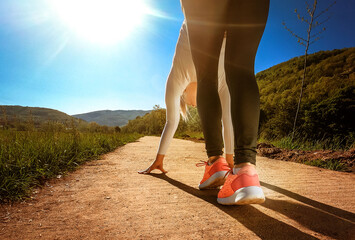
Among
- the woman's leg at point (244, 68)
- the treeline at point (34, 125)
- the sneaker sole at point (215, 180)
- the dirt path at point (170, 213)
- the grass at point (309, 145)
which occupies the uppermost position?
the woman's leg at point (244, 68)

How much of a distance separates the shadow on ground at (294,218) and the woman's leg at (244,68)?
0.96 ft

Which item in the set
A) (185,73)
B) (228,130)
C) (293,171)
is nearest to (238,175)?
(228,130)

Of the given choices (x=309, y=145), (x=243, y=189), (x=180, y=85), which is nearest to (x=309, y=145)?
(x=309, y=145)

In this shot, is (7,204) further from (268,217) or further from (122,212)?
(268,217)

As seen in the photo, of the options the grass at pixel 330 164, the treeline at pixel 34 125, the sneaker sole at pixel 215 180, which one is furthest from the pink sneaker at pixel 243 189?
the treeline at pixel 34 125

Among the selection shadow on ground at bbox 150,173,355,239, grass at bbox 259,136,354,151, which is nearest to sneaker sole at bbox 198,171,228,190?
shadow on ground at bbox 150,173,355,239

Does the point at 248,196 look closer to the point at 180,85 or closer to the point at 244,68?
the point at 244,68

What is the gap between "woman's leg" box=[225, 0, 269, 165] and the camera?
1.14 metres

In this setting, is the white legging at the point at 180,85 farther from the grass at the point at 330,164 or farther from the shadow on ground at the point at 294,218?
the grass at the point at 330,164

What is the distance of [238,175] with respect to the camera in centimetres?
111

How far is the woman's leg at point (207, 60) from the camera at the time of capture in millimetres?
1390

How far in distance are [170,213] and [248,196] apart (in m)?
0.43

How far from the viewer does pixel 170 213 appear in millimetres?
1054

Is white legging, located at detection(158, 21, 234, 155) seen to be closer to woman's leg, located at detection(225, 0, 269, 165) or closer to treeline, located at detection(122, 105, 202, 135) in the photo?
woman's leg, located at detection(225, 0, 269, 165)
